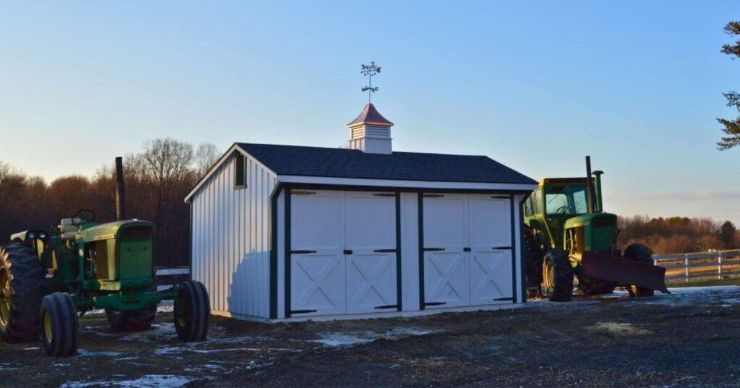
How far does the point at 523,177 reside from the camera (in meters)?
17.6

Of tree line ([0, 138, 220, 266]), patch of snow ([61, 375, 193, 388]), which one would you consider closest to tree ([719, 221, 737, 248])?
tree line ([0, 138, 220, 266])

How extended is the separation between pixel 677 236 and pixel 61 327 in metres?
54.4

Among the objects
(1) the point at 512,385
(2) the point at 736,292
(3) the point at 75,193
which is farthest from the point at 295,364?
(3) the point at 75,193

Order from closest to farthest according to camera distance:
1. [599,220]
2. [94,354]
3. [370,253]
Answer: [94,354], [370,253], [599,220]

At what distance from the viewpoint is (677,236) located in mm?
58281

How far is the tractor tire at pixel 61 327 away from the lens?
10445mm

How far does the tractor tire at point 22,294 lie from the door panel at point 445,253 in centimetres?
725

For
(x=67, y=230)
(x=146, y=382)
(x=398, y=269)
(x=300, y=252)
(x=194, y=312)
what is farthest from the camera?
(x=398, y=269)

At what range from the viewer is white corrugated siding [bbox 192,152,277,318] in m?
14.9

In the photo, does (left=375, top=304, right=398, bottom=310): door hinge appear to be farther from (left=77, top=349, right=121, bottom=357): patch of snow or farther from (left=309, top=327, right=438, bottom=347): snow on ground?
(left=77, top=349, right=121, bottom=357): patch of snow

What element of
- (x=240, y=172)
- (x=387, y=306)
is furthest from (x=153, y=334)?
(x=387, y=306)

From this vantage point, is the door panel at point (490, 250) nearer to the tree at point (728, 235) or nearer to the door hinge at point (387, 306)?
the door hinge at point (387, 306)

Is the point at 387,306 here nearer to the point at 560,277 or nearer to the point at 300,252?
the point at 300,252

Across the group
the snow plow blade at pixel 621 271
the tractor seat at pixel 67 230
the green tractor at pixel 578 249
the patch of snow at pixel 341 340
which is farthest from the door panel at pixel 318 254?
the snow plow blade at pixel 621 271
